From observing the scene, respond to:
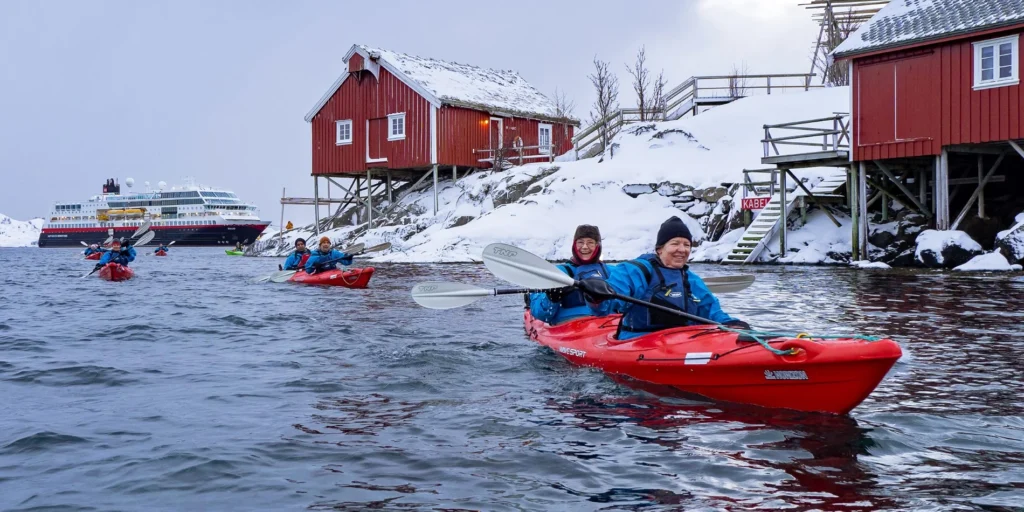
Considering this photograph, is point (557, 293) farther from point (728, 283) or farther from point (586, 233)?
point (728, 283)

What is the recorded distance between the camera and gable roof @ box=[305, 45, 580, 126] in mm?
34219

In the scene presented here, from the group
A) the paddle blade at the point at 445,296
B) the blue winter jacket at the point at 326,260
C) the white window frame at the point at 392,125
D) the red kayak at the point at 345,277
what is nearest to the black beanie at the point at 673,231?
the paddle blade at the point at 445,296

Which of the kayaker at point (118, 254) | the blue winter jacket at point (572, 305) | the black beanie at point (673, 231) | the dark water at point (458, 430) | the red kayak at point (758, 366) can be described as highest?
the black beanie at point (673, 231)

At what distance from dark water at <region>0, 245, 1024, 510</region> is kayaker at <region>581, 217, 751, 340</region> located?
626mm

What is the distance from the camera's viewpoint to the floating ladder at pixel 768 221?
71.8ft

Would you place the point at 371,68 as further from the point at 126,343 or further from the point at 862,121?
the point at 126,343

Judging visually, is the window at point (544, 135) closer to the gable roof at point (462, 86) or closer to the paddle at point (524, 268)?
the gable roof at point (462, 86)

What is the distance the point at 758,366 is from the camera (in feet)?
18.5

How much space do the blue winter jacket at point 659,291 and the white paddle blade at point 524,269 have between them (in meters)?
0.70

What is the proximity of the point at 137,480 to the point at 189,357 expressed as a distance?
14.4 feet

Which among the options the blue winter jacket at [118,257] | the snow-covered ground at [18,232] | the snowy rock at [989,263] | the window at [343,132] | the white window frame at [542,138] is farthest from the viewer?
the snow-covered ground at [18,232]

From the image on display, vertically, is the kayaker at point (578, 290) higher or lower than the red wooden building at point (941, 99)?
lower

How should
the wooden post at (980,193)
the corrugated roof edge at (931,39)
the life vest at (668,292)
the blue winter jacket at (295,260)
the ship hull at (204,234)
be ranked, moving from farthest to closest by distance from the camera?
the ship hull at (204,234) → the blue winter jacket at (295,260) → the wooden post at (980,193) → the corrugated roof edge at (931,39) → the life vest at (668,292)

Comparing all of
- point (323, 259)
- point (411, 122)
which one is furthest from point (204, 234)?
point (323, 259)
